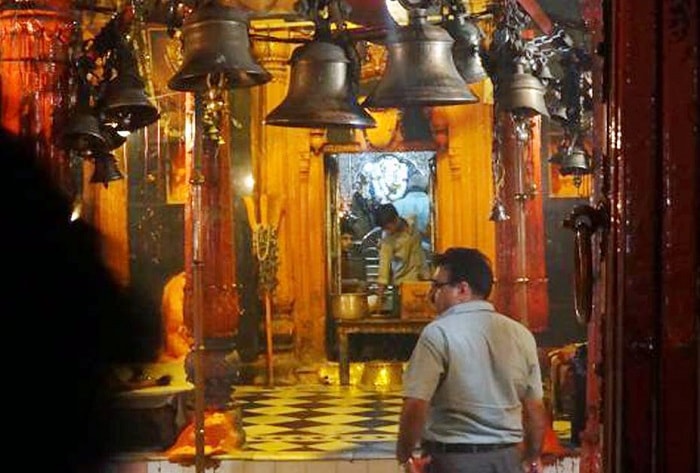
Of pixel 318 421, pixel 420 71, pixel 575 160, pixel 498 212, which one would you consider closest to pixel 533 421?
pixel 420 71

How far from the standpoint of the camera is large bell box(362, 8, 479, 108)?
4.95m

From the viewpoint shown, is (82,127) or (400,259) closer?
(82,127)

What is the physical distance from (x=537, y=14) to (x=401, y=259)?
7.41m

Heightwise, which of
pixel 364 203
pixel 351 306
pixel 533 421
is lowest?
pixel 351 306

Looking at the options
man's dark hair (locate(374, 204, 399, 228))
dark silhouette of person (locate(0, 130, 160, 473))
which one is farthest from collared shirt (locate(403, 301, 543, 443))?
man's dark hair (locate(374, 204, 399, 228))

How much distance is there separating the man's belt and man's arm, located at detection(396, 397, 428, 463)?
104 millimetres

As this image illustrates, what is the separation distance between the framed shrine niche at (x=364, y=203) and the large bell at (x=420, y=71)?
32.4 feet

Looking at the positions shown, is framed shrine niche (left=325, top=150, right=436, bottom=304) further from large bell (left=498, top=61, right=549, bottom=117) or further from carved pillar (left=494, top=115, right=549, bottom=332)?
large bell (left=498, top=61, right=549, bottom=117)

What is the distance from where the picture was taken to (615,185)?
74.1 inches

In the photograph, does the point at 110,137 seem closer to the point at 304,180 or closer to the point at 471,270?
the point at 471,270

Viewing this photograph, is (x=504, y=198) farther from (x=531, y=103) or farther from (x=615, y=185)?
(x=615, y=185)

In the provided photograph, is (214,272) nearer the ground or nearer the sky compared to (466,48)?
nearer the ground

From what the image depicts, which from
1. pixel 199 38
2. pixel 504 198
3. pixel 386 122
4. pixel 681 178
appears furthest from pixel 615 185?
pixel 386 122

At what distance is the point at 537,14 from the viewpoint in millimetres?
7715
